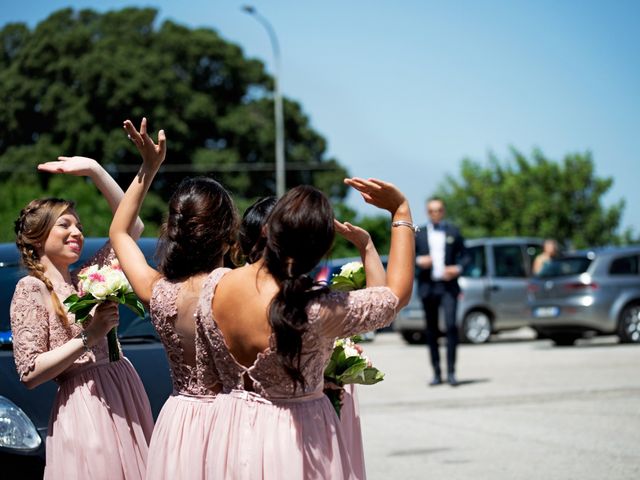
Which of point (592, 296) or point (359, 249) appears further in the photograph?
point (592, 296)

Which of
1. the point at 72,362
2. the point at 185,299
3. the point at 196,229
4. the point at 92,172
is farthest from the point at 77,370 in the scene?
the point at 196,229

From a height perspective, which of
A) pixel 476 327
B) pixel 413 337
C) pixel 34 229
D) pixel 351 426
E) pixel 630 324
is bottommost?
pixel 413 337

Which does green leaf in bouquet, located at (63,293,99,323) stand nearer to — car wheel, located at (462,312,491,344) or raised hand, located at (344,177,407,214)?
raised hand, located at (344,177,407,214)

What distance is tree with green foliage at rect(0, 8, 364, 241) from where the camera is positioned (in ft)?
144

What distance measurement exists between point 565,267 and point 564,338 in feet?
4.55

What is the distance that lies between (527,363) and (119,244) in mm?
12624

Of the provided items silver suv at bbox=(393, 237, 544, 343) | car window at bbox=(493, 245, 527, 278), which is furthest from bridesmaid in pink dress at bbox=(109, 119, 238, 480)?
car window at bbox=(493, 245, 527, 278)

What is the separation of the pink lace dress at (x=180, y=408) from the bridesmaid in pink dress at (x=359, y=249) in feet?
1.09

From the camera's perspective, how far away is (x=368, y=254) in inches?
152

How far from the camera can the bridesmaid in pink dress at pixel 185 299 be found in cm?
373

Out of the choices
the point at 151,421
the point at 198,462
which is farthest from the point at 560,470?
the point at 198,462

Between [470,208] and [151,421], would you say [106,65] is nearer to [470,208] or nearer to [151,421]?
[470,208]

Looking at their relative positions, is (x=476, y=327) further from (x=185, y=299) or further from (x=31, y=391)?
(x=185, y=299)

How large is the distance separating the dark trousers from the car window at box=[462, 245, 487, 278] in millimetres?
8360
